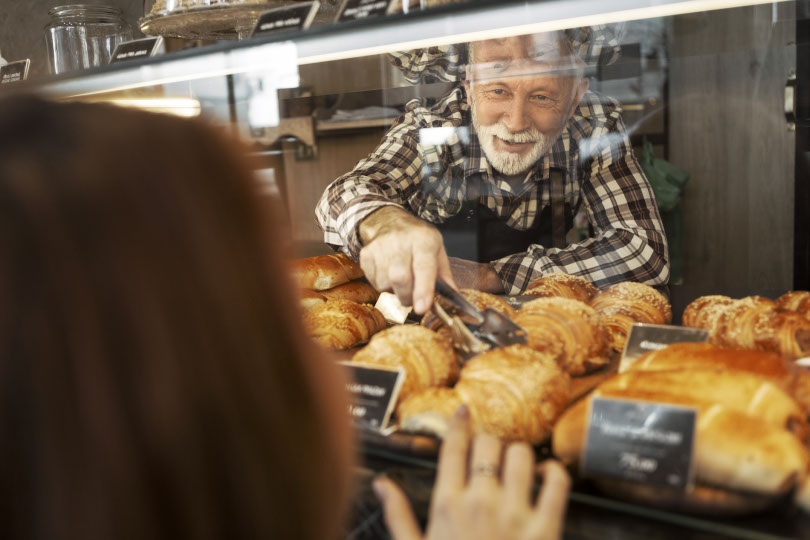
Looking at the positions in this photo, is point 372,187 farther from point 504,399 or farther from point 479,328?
point 504,399

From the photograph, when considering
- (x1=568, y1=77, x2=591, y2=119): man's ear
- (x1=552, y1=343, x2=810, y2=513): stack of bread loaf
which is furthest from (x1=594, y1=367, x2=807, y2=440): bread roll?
(x1=568, y1=77, x2=591, y2=119): man's ear

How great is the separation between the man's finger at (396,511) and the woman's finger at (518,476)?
0.34 ft

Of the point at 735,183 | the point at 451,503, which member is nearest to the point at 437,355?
the point at 451,503

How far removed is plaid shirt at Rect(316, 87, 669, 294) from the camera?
162 cm

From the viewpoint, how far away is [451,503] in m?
0.64

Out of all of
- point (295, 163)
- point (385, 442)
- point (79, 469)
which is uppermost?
point (295, 163)

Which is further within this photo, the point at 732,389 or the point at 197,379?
the point at 732,389

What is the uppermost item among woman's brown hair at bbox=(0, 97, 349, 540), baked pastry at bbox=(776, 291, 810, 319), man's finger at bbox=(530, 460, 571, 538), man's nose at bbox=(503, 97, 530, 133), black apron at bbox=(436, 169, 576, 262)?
man's nose at bbox=(503, 97, 530, 133)

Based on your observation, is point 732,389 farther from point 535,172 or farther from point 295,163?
point 295,163

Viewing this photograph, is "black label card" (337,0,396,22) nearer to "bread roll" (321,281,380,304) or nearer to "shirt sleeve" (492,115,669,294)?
"bread roll" (321,281,380,304)

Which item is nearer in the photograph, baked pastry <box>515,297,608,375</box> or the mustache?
baked pastry <box>515,297,608,375</box>

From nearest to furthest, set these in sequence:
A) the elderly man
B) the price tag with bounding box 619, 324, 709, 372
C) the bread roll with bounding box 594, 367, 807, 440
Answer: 1. the bread roll with bounding box 594, 367, 807, 440
2. the price tag with bounding box 619, 324, 709, 372
3. the elderly man

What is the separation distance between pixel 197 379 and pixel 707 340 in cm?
78

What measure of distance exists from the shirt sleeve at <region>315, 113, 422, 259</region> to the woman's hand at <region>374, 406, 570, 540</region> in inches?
31.2
